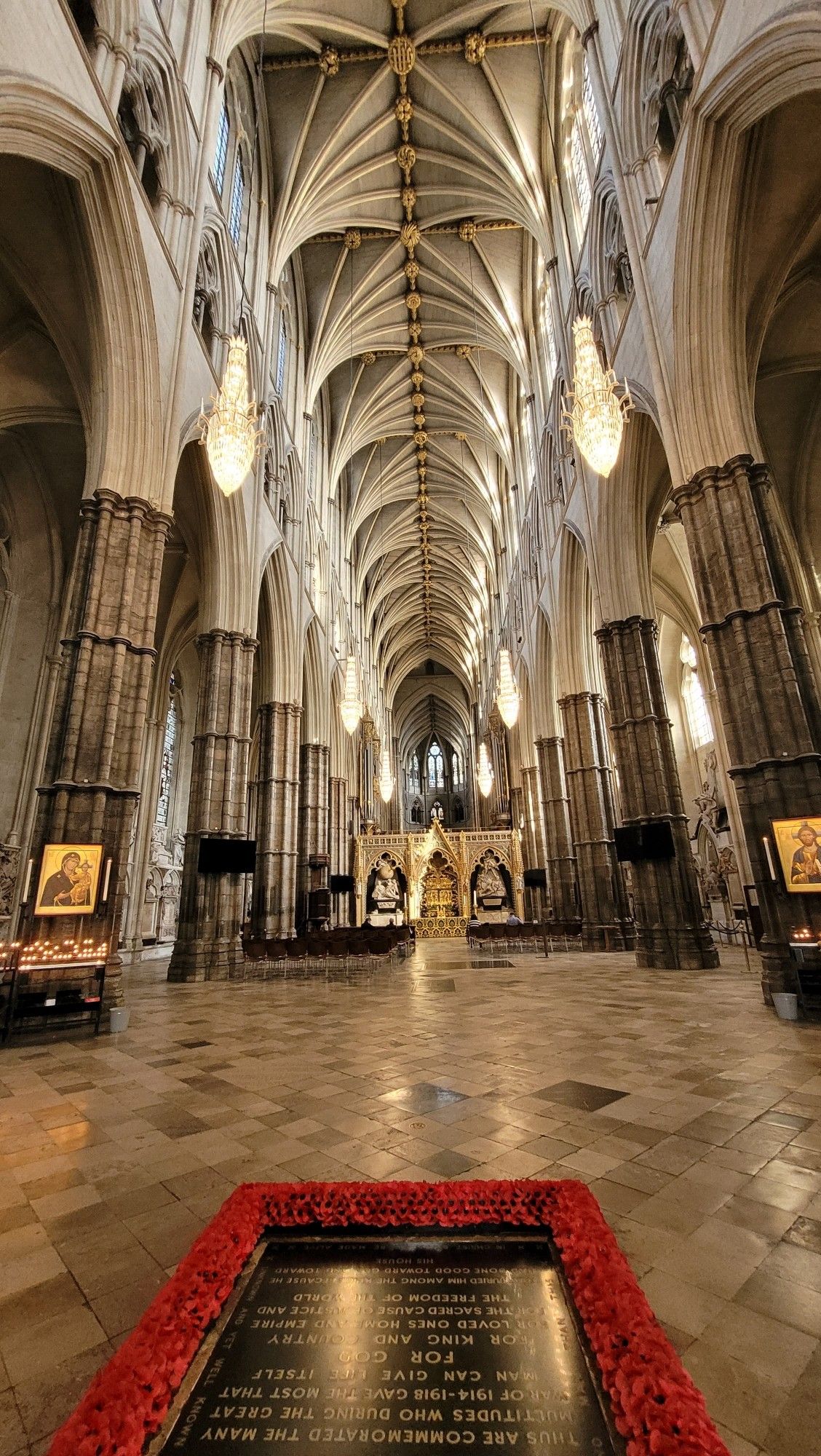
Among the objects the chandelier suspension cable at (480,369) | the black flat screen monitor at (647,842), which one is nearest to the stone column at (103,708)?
the black flat screen monitor at (647,842)

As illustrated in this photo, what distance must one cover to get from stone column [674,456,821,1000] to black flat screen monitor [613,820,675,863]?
3574 mm

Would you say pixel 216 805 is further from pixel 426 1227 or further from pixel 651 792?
pixel 426 1227

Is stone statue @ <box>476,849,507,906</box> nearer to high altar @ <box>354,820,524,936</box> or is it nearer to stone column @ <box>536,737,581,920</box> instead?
high altar @ <box>354,820,524,936</box>

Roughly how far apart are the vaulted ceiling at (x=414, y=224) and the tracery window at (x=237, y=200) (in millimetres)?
1715

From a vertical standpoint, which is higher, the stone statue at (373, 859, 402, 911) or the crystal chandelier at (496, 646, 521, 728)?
the crystal chandelier at (496, 646, 521, 728)

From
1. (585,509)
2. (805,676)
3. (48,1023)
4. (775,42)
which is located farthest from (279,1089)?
(585,509)

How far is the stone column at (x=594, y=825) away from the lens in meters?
16.9

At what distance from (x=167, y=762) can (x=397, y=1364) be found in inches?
908

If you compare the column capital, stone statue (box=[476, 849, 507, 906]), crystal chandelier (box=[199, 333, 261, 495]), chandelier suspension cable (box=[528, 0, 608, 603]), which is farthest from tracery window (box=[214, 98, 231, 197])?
stone statue (box=[476, 849, 507, 906])

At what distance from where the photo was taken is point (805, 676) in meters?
8.25

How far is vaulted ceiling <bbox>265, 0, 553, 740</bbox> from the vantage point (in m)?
17.0

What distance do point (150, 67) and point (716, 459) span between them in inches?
447

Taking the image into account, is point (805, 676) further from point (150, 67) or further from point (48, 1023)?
point (150, 67)

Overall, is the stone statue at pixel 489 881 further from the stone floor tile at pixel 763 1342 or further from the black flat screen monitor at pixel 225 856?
the stone floor tile at pixel 763 1342
